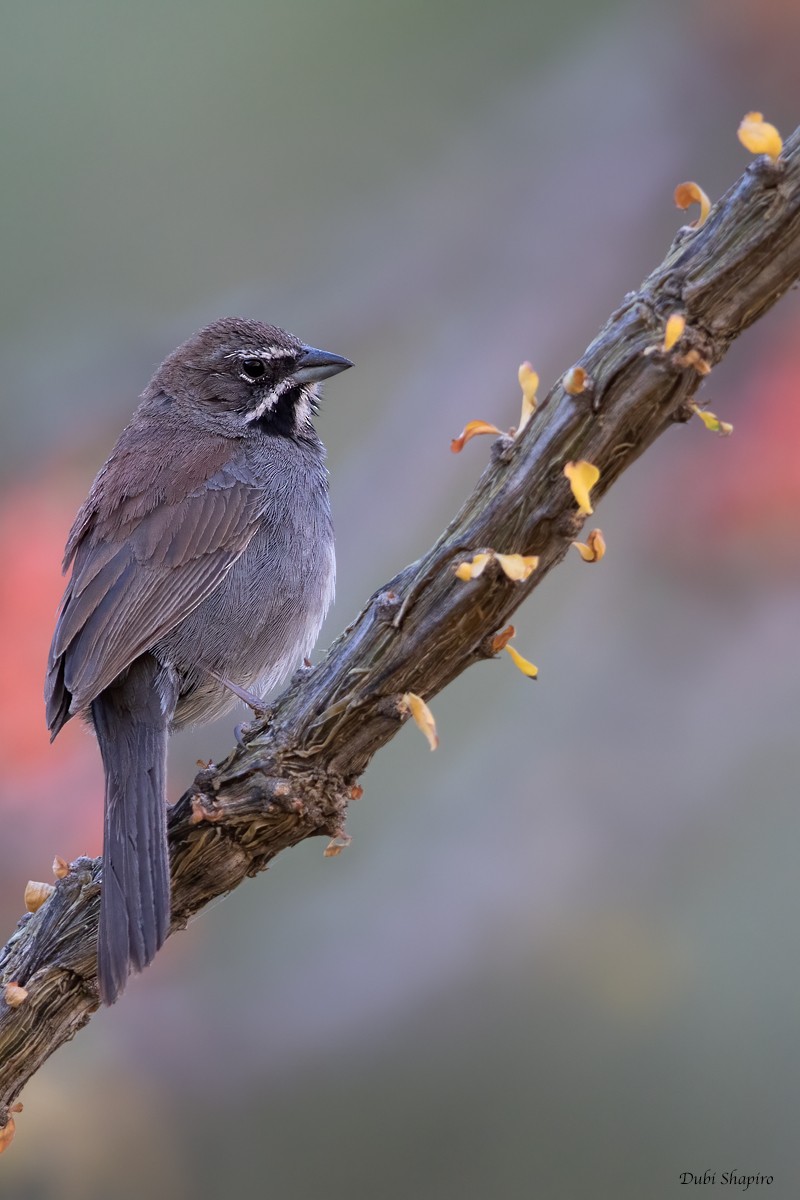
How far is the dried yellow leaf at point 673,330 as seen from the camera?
88.4 inches

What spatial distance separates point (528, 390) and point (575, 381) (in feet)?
0.47

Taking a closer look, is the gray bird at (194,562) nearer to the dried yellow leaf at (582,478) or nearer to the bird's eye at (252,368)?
the bird's eye at (252,368)

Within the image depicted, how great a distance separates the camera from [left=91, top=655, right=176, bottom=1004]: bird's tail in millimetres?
2852

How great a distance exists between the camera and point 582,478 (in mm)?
2338

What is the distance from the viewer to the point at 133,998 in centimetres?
544

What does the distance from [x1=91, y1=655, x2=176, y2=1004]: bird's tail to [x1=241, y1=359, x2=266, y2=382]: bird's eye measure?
3.93 ft

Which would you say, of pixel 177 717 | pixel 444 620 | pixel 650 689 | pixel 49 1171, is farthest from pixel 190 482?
pixel 49 1171

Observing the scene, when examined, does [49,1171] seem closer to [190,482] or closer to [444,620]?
[190,482]

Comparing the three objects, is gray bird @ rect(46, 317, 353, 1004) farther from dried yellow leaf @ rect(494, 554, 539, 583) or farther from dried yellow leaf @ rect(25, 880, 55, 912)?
dried yellow leaf @ rect(494, 554, 539, 583)

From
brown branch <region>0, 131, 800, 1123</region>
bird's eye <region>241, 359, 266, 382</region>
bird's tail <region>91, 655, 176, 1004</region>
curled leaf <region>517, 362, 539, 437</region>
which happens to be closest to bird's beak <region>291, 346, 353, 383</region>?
bird's eye <region>241, 359, 266, 382</region>

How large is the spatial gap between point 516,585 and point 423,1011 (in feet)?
10.3

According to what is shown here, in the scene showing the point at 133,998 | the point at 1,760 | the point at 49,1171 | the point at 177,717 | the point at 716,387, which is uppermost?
the point at 716,387

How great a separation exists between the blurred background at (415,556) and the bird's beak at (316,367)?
1.67 feet

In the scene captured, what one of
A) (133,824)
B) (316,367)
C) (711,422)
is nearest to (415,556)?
(316,367)
